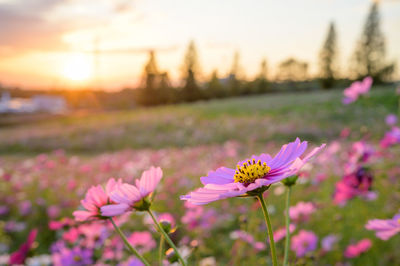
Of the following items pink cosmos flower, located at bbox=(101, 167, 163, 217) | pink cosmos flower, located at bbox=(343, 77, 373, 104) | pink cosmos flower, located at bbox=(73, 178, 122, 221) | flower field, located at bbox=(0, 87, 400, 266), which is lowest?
flower field, located at bbox=(0, 87, 400, 266)

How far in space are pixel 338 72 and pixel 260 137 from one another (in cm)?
3149

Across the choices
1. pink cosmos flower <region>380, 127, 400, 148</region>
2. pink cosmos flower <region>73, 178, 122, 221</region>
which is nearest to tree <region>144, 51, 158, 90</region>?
pink cosmos flower <region>380, 127, 400, 148</region>

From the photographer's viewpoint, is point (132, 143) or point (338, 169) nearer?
point (338, 169)

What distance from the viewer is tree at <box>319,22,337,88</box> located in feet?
121

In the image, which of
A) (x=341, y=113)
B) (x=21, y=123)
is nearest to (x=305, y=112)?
(x=341, y=113)

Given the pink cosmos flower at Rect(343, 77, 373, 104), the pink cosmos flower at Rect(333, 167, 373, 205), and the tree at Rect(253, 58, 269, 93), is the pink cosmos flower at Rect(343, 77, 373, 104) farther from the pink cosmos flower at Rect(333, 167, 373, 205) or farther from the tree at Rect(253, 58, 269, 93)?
the tree at Rect(253, 58, 269, 93)

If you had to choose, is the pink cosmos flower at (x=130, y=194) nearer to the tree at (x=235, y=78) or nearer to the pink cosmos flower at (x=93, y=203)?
the pink cosmos flower at (x=93, y=203)

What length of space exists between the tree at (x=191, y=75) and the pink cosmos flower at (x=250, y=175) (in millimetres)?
34902

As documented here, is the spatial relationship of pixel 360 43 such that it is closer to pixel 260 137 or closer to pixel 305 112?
pixel 305 112

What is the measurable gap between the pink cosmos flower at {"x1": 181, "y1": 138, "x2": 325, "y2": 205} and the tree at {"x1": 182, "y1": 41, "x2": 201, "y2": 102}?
115 feet

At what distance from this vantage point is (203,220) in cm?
196

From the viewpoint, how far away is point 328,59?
3675 cm

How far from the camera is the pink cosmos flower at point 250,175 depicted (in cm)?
40

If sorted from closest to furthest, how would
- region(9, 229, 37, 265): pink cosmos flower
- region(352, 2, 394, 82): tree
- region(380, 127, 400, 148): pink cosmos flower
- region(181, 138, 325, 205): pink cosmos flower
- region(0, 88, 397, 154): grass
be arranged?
region(181, 138, 325, 205): pink cosmos flower
region(9, 229, 37, 265): pink cosmos flower
region(380, 127, 400, 148): pink cosmos flower
region(0, 88, 397, 154): grass
region(352, 2, 394, 82): tree
